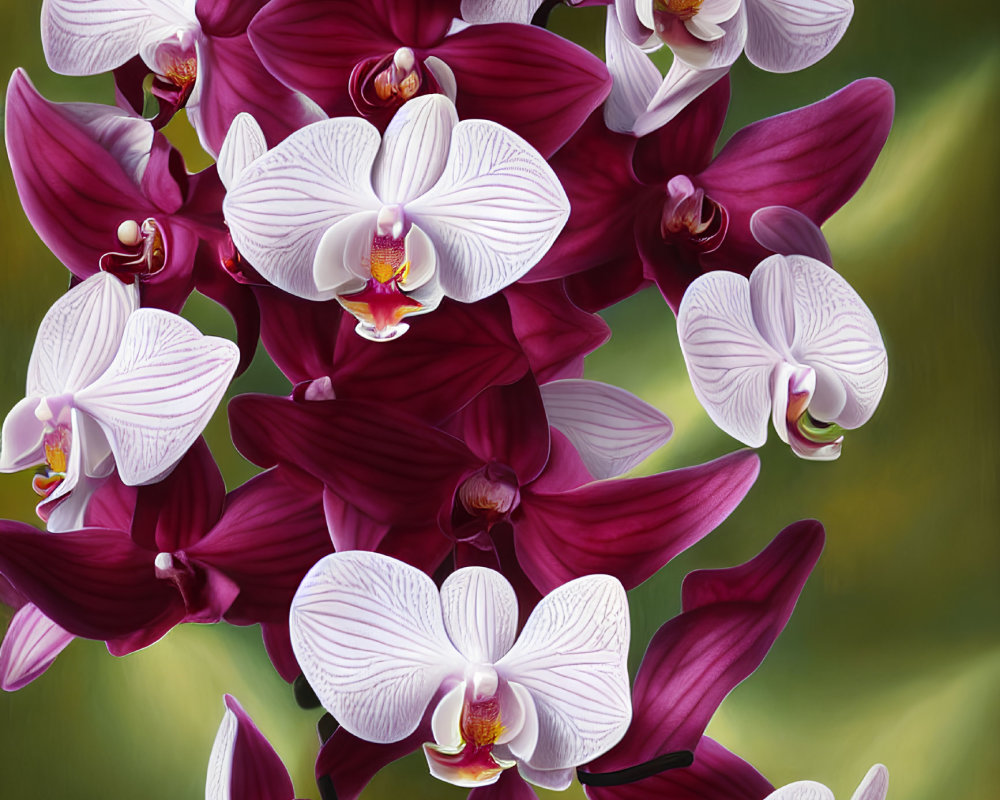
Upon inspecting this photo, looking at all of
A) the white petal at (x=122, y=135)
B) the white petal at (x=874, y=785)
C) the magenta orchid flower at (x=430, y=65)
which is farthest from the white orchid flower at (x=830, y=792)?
the white petal at (x=122, y=135)

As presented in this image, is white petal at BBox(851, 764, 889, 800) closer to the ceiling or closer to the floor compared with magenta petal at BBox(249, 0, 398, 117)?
closer to the floor

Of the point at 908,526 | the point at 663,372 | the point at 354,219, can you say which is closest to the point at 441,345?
the point at 354,219

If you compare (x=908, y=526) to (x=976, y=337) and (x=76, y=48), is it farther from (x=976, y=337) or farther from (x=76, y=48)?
(x=76, y=48)

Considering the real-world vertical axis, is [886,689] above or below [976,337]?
below

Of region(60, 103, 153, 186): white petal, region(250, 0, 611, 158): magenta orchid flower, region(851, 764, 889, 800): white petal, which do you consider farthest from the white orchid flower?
region(60, 103, 153, 186): white petal

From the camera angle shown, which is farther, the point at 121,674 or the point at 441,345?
the point at 121,674

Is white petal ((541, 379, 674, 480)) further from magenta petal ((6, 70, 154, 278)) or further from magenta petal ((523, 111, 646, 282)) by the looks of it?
magenta petal ((6, 70, 154, 278))

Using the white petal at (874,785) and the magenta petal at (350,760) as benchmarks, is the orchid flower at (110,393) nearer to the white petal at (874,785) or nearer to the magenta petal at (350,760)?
the magenta petal at (350,760)
